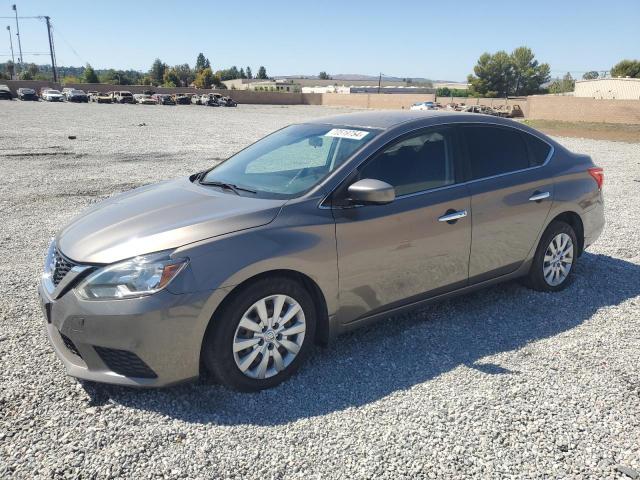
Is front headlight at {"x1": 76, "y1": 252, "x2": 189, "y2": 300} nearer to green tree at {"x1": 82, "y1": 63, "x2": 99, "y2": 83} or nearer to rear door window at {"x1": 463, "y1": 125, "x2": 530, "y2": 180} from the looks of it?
rear door window at {"x1": 463, "y1": 125, "x2": 530, "y2": 180}

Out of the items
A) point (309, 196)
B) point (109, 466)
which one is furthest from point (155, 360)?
point (309, 196)

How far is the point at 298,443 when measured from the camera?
2.99 metres

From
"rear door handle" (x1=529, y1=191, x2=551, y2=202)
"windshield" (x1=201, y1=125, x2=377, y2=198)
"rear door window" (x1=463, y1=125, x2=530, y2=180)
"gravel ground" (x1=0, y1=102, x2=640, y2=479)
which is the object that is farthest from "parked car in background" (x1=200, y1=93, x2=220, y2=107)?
"rear door handle" (x1=529, y1=191, x2=551, y2=202)

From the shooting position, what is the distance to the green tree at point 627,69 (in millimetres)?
87000

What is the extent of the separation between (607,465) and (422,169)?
228 cm

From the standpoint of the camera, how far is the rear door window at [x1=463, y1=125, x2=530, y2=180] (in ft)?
14.6

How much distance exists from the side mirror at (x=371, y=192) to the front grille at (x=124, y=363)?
1666mm

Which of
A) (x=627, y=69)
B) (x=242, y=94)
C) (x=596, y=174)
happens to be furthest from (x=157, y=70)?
(x=596, y=174)

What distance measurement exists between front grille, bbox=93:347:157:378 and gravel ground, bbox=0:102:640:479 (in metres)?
0.27

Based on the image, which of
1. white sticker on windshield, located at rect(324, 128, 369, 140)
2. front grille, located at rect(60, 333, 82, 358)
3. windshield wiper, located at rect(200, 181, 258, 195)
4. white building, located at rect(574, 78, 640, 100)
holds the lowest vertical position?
front grille, located at rect(60, 333, 82, 358)

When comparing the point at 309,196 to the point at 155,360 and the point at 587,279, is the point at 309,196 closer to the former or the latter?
the point at 155,360

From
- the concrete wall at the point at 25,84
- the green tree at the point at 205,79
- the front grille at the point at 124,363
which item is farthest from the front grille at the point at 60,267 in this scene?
the green tree at the point at 205,79

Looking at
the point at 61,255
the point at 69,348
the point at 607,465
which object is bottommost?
the point at 607,465

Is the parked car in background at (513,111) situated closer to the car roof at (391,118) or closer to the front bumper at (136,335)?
the car roof at (391,118)
